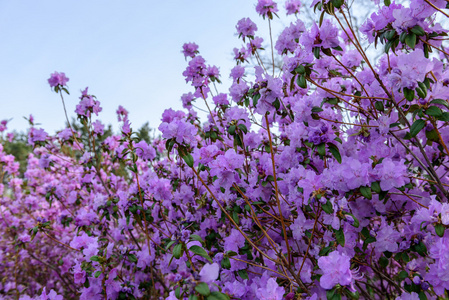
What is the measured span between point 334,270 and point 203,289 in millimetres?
655

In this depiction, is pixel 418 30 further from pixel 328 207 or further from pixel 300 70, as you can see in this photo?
pixel 328 207

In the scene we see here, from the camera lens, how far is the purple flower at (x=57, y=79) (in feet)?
11.1

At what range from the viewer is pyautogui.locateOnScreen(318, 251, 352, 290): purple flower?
4.01 ft

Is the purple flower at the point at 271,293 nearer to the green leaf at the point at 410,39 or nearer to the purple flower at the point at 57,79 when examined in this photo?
the green leaf at the point at 410,39

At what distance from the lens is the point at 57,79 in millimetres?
3404

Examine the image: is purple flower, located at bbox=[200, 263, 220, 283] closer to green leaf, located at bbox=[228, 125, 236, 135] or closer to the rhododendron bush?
the rhododendron bush

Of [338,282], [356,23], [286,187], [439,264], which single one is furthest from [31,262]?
[356,23]

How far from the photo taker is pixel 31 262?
4.95 meters

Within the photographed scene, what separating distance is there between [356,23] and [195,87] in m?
9.29

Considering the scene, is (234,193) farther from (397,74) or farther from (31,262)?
(31,262)

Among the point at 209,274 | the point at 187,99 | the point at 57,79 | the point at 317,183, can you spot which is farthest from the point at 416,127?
the point at 57,79

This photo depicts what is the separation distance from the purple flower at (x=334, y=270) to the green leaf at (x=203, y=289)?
58 cm

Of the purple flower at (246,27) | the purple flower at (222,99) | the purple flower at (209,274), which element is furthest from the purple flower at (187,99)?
the purple flower at (209,274)

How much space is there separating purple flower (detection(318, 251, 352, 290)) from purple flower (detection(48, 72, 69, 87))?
357 centimetres
